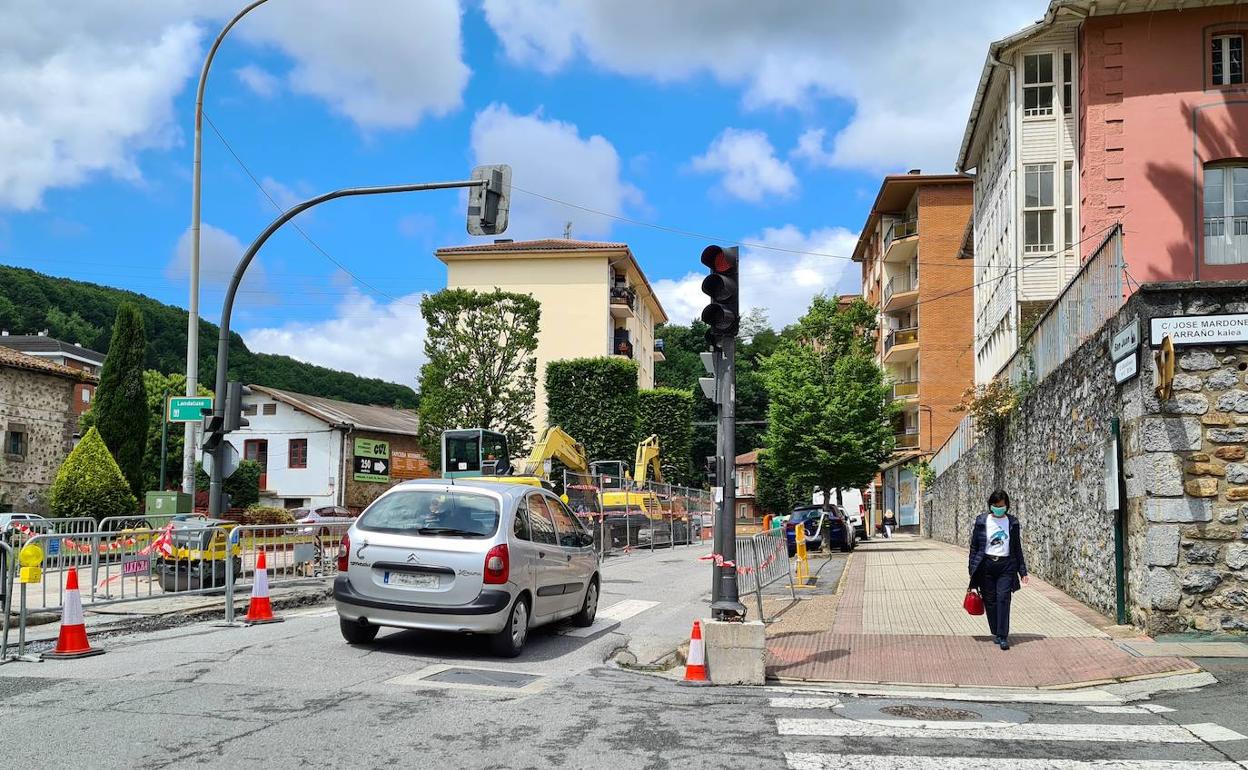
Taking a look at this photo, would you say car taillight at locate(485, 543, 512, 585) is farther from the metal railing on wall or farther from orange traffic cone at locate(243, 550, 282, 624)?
the metal railing on wall

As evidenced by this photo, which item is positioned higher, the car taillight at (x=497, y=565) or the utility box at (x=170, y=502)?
the utility box at (x=170, y=502)

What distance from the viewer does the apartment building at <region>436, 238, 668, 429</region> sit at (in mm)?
55781

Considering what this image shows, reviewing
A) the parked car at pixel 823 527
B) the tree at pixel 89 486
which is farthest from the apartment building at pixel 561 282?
the tree at pixel 89 486

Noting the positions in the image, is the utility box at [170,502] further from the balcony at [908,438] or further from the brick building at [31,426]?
the balcony at [908,438]

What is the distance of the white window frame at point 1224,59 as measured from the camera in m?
25.6

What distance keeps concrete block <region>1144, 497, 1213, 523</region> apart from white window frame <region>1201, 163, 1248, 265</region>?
53.4 ft

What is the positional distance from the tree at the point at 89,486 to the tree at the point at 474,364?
12.4 metres

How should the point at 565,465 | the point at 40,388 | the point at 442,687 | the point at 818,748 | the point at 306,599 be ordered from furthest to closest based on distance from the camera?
the point at 40,388 < the point at 565,465 < the point at 306,599 < the point at 442,687 < the point at 818,748

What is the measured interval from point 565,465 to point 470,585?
22.8 metres

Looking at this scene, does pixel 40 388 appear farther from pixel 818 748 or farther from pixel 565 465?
pixel 818 748

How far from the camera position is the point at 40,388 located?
39625 mm

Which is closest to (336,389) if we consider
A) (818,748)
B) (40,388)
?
(40,388)

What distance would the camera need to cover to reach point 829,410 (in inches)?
1368

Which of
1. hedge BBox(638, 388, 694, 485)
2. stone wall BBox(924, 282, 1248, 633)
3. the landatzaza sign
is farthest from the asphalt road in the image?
hedge BBox(638, 388, 694, 485)
